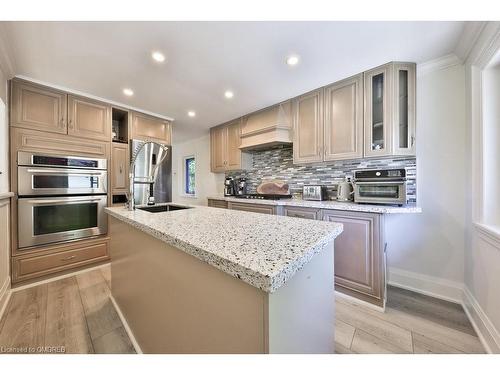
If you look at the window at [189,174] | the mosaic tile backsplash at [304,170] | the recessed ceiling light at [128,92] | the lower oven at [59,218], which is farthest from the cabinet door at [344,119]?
the window at [189,174]

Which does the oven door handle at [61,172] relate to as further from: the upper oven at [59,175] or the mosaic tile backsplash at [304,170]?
the mosaic tile backsplash at [304,170]

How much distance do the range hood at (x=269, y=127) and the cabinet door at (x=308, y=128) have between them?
12 centimetres

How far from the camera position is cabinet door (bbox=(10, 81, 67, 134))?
6.59 ft

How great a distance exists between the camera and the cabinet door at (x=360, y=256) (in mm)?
1703

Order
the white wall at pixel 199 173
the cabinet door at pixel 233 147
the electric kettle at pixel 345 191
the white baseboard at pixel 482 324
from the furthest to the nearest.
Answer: the white wall at pixel 199 173 → the cabinet door at pixel 233 147 → the electric kettle at pixel 345 191 → the white baseboard at pixel 482 324

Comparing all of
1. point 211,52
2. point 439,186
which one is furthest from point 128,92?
point 439,186

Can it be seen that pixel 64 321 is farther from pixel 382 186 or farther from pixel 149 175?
pixel 382 186

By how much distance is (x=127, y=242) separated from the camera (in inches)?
55.6

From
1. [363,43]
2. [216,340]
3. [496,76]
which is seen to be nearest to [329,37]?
[363,43]

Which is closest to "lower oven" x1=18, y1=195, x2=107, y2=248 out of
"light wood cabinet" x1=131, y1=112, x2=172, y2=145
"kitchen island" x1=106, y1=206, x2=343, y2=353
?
"light wood cabinet" x1=131, y1=112, x2=172, y2=145

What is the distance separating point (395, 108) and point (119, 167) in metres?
3.34

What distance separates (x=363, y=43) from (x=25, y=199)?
353 cm

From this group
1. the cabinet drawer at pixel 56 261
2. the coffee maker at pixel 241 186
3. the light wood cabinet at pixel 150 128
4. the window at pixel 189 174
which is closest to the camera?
the cabinet drawer at pixel 56 261
